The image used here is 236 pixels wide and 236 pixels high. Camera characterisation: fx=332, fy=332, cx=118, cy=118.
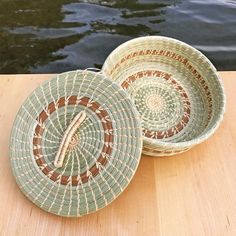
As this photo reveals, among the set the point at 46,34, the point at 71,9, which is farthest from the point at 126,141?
the point at 71,9

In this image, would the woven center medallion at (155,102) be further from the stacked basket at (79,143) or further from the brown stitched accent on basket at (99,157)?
the brown stitched accent on basket at (99,157)

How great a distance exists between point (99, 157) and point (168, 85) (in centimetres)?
78

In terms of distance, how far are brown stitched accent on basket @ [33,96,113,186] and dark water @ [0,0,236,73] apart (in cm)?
123

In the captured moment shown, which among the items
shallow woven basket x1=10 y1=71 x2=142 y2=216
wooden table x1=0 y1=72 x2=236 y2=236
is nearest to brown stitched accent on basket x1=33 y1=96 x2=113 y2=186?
shallow woven basket x1=10 y1=71 x2=142 y2=216

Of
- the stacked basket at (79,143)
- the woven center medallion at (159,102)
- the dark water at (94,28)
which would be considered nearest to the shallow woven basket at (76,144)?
the stacked basket at (79,143)

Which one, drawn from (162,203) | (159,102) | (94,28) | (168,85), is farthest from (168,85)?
(94,28)

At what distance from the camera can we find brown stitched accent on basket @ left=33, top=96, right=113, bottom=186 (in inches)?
53.8

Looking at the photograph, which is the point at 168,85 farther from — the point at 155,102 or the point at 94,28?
the point at 94,28

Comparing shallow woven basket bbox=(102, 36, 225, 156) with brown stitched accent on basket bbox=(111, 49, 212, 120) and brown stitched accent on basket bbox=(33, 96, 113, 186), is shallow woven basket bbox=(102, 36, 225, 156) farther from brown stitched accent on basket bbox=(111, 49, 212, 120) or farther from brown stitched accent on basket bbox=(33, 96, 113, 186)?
brown stitched accent on basket bbox=(33, 96, 113, 186)

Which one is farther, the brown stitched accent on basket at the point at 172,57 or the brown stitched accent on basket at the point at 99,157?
the brown stitched accent on basket at the point at 172,57

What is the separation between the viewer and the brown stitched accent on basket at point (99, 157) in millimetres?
1366

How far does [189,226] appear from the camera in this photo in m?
1.39

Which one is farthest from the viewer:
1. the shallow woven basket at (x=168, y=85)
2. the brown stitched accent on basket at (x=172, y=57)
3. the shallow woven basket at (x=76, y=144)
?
the brown stitched accent on basket at (x=172, y=57)

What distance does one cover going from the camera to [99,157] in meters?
1.38
